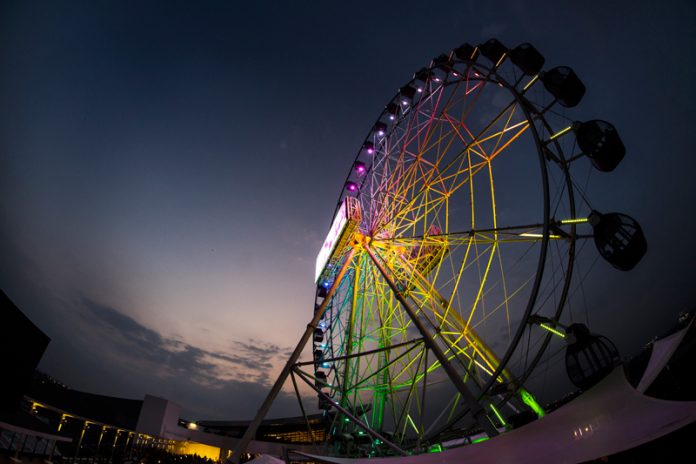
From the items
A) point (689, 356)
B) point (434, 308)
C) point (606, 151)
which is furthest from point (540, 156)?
point (434, 308)

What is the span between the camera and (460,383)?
21.8ft

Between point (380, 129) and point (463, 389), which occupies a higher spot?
point (380, 129)

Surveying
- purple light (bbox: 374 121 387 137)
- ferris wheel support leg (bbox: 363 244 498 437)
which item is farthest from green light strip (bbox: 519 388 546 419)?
purple light (bbox: 374 121 387 137)

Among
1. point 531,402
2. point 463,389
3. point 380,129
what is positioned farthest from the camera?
point 380,129

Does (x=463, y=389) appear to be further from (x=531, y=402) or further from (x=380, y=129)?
(x=380, y=129)

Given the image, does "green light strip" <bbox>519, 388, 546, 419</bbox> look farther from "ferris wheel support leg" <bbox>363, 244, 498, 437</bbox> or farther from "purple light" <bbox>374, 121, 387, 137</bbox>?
"purple light" <bbox>374, 121, 387, 137</bbox>

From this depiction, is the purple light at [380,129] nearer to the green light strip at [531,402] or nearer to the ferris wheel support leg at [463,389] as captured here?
the ferris wheel support leg at [463,389]

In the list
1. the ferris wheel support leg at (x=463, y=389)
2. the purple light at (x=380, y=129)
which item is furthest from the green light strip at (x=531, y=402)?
the purple light at (x=380, y=129)

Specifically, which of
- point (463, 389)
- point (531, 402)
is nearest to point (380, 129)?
point (463, 389)

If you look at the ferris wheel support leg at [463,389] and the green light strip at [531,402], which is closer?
the ferris wheel support leg at [463,389]

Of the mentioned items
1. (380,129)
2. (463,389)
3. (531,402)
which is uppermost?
(380,129)

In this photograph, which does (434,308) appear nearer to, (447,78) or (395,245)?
(395,245)

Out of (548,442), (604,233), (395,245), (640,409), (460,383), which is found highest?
(395,245)

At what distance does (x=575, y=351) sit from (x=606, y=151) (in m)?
4.10
